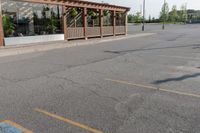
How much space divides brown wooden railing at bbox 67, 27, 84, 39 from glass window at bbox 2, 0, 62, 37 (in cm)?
87

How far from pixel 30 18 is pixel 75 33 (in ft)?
13.1

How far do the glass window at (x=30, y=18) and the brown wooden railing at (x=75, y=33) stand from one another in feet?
2.85

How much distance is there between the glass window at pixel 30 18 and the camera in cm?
1617

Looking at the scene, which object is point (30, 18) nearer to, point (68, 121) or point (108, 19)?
point (108, 19)

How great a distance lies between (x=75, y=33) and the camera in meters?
20.5

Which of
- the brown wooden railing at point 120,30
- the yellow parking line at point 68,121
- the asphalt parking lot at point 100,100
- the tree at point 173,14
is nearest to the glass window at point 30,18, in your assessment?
the asphalt parking lot at point 100,100

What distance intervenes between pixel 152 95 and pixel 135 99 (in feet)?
1.83

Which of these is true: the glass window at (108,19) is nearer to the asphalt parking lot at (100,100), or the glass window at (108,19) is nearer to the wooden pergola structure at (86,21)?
the wooden pergola structure at (86,21)

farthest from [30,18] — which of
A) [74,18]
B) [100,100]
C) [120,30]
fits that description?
[100,100]

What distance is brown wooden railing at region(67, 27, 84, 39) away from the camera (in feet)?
65.1

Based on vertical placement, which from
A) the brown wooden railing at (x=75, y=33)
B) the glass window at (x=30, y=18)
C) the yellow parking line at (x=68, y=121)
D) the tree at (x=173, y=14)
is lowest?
the yellow parking line at (x=68, y=121)

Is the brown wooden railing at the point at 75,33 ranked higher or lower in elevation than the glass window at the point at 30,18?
lower

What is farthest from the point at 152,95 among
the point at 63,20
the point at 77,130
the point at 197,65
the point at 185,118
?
the point at 63,20

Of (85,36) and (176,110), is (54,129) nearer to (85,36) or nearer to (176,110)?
(176,110)
